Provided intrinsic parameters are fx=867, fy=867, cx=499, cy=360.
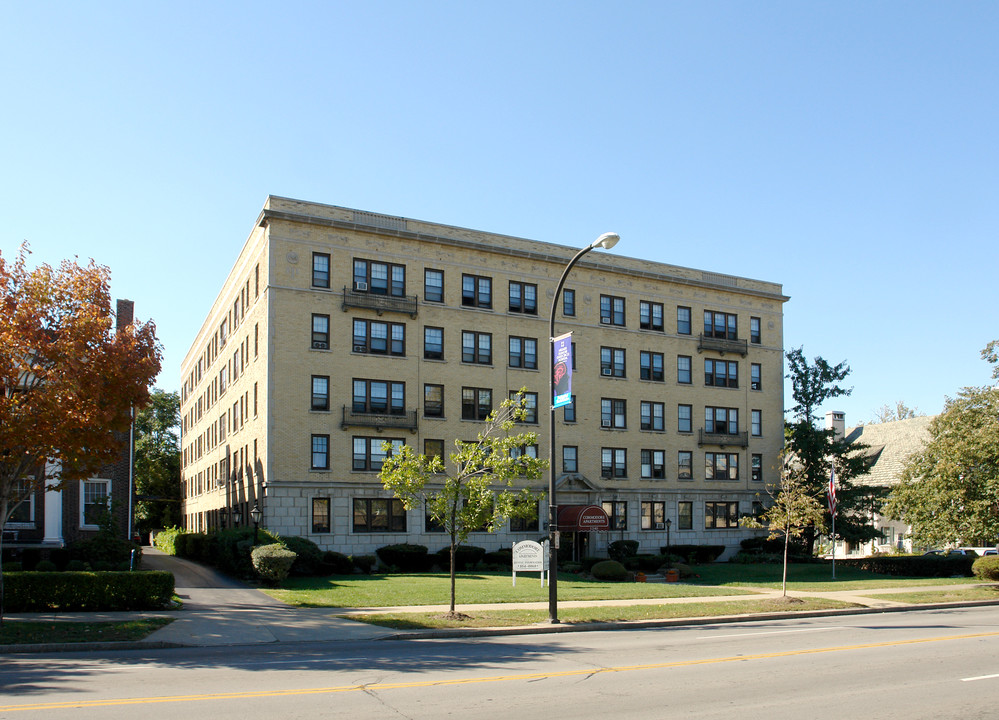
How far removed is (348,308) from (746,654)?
96.3ft

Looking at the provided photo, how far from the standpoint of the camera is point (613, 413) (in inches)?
1921

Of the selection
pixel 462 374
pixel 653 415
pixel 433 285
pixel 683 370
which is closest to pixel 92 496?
pixel 462 374

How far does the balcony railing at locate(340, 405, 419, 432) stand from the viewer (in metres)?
40.7

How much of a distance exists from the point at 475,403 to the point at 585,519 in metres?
8.01

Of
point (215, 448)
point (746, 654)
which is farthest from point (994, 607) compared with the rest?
point (215, 448)

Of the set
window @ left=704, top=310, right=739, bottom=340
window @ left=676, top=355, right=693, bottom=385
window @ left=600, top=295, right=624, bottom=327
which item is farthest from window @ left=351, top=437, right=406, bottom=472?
window @ left=704, top=310, right=739, bottom=340

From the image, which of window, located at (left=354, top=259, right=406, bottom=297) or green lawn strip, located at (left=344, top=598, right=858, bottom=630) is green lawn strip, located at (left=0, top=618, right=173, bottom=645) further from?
window, located at (left=354, top=259, right=406, bottom=297)

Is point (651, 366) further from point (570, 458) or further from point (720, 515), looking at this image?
point (720, 515)

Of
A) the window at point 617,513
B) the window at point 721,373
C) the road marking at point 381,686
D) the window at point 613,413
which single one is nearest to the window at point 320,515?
the window at point 617,513

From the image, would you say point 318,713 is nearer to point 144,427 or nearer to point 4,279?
point 4,279

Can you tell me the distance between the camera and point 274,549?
30.8 meters

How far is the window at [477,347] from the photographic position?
44.3 m

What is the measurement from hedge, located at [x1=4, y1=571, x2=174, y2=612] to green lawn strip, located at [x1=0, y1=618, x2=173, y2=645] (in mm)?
2322

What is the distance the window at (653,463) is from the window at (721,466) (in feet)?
10.7
